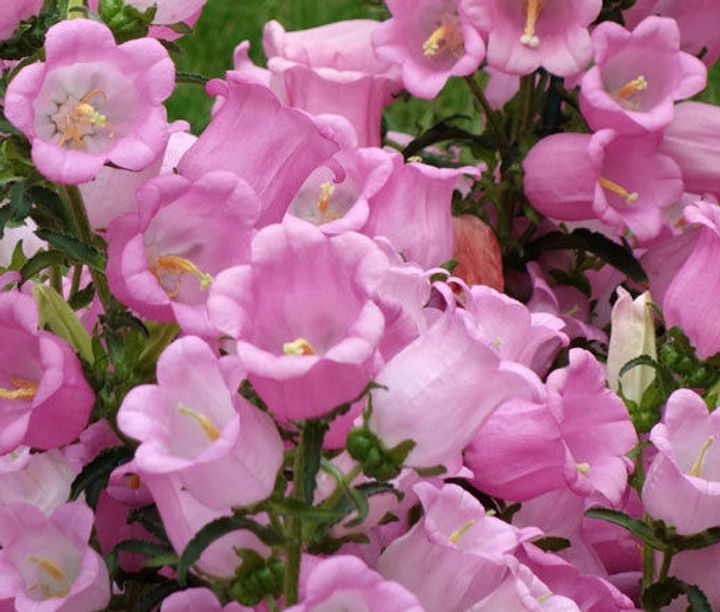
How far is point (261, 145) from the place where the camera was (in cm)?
99

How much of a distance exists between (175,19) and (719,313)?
0.50 meters

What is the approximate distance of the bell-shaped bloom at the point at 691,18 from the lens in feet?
5.34

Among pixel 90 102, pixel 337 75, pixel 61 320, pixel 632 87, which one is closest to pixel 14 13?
pixel 90 102

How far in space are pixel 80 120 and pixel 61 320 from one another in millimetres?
129

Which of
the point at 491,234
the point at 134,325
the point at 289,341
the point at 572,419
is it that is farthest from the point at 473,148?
the point at 289,341

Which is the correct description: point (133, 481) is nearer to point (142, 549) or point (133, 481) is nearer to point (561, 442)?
point (142, 549)

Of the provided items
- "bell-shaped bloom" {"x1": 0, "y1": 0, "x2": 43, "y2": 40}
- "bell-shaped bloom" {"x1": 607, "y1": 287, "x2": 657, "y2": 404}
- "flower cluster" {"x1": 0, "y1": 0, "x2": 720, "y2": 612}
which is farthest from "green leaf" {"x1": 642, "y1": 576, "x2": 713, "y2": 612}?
"bell-shaped bloom" {"x1": 0, "y1": 0, "x2": 43, "y2": 40}

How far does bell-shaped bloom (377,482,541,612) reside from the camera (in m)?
0.92

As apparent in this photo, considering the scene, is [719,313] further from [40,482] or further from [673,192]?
[40,482]

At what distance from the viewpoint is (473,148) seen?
1640 millimetres

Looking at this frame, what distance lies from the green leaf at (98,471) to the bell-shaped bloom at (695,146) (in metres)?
0.80

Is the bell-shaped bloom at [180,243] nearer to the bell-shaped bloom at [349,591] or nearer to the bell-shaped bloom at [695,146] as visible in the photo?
the bell-shaped bloom at [349,591]

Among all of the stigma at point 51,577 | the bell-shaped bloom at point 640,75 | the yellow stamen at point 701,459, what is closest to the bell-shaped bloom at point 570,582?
the yellow stamen at point 701,459

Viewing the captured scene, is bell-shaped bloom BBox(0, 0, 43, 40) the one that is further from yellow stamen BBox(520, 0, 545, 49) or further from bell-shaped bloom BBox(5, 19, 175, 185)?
yellow stamen BBox(520, 0, 545, 49)
